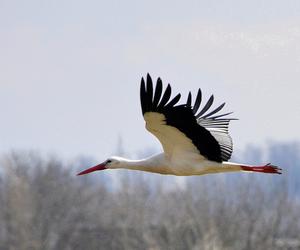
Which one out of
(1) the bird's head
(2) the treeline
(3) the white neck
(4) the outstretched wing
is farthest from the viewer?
(2) the treeline

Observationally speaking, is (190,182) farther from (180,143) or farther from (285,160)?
(285,160)

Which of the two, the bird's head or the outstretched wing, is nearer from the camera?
the outstretched wing

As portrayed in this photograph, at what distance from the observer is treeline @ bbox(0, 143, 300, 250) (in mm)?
37406

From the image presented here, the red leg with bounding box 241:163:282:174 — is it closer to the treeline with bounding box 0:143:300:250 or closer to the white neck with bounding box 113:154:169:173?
the white neck with bounding box 113:154:169:173

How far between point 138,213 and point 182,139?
102ft

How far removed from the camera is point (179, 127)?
46.1 ft

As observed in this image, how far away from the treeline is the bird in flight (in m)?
16.4

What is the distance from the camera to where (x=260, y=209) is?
41.8m

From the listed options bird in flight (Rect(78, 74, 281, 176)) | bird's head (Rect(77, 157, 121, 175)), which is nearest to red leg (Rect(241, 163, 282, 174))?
bird in flight (Rect(78, 74, 281, 176))

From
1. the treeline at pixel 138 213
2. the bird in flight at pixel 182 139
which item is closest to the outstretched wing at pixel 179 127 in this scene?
the bird in flight at pixel 182 139

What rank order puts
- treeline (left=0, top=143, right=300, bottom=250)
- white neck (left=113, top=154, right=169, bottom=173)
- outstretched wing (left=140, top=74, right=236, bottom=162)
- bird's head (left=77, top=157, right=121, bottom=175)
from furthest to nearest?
treeline (left=0, top=143, right=300, bottom=250) → bird's head (left=77, top=157, right=121, bottom=175) → white neck (left=113, top=154, right=169, bottom=173) → outstretched wing (left=140, top=74, right=236, bottom=162)

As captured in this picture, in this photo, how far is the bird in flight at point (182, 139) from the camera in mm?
13484

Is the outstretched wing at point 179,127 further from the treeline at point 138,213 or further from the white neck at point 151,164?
the treeline at point 138,213

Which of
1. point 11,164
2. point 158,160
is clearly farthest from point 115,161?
point 11,164
